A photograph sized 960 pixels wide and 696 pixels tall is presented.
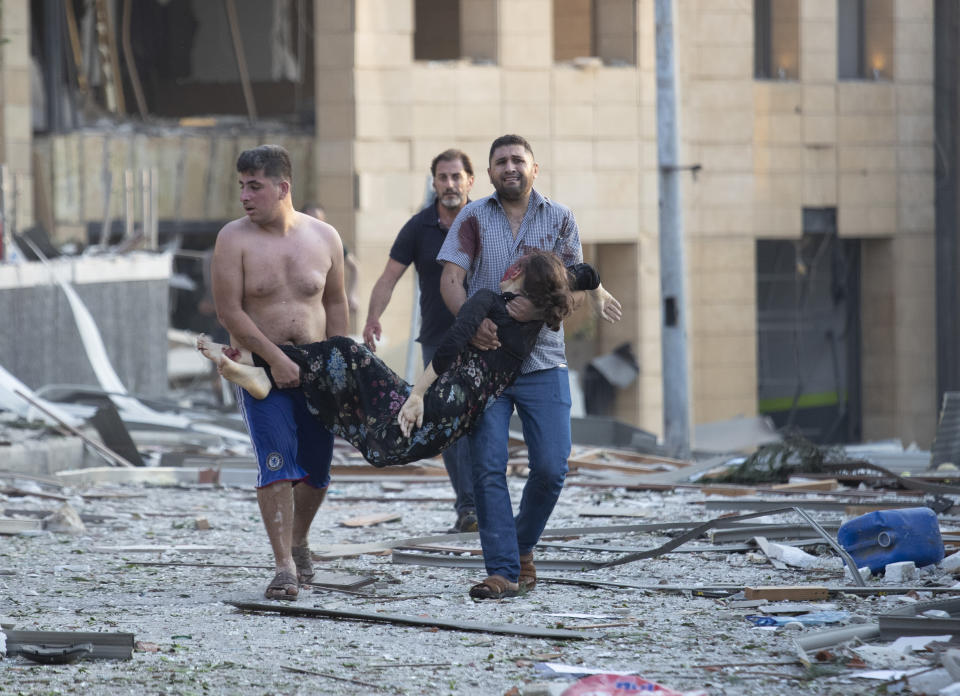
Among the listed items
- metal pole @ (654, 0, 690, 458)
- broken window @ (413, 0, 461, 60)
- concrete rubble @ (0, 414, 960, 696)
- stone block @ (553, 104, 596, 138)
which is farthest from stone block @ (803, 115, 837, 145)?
concrete rubble @ (0, 414, 960, 696)

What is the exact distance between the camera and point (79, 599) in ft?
20.9

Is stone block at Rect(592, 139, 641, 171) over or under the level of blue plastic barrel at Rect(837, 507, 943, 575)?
over

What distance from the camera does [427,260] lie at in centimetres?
823

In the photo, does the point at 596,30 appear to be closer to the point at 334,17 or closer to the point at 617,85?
the point at 617,85

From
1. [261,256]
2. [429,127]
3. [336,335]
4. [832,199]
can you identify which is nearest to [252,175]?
[261,256]

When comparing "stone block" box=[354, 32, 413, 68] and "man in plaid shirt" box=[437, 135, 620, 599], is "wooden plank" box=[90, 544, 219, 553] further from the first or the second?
"stone block" box=[354, 32, 413, 68]

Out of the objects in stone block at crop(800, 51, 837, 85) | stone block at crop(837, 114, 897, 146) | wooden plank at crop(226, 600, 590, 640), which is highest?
stone block at crop(800, 51, 837, 85)

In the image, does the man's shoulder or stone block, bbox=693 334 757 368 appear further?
stone block, bbox=693 334 757 368

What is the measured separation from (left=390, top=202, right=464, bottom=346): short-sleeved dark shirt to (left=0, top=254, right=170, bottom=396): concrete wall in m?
6.38

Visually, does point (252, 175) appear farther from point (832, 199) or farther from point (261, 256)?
point (832, 199)

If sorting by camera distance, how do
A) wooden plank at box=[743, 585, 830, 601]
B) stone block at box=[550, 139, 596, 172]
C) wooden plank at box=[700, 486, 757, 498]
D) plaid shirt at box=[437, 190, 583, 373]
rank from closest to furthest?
1. wooden plank at box=[743, 585, 830, 601]
2. plaid shirt at box=[437, 190, 583, 373]
3. wooden plank at box=[700, 486, 757, 498]
4. stone block at box=[550, 139, 596, 172]

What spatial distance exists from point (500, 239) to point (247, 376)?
1.20 m

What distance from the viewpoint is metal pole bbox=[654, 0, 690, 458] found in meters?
15.7

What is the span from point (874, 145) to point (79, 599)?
703 inches
